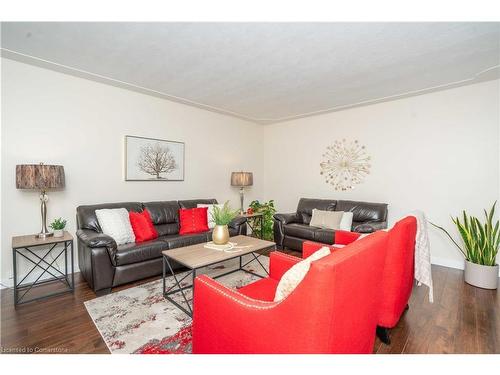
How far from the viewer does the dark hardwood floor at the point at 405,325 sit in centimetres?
176

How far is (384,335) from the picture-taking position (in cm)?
181

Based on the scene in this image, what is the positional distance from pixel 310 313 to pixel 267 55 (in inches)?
95.9

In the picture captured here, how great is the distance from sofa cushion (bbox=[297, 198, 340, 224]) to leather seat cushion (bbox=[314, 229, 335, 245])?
2.24ft

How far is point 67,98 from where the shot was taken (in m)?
3.06

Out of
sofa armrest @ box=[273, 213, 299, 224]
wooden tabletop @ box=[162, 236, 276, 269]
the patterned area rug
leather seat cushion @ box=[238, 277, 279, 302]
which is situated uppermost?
sofa armrest @ box=[273, 213, 299, 224]

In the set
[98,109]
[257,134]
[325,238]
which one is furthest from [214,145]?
[325,238]

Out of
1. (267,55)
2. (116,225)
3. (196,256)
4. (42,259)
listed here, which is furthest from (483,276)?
(42,259)

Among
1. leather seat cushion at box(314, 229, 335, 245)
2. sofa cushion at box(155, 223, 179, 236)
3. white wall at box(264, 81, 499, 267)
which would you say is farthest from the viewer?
leather seat cushion at box(314, 229, 335, 245)

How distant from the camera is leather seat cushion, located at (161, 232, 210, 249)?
3.04 metres

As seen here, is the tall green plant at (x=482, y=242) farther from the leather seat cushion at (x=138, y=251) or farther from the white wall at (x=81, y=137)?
the white wall at (x=81, y=137)

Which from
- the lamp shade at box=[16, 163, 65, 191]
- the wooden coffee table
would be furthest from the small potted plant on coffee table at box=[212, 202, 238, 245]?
the lamp shade at box=[16, 163, 65, 191]

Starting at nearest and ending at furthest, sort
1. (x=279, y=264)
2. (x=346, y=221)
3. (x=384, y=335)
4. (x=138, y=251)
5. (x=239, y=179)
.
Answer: (x=384, y=335) → (x=279, y=264) → (x=138, y=251) → (x=346, y=221) → (x=239, y=179)

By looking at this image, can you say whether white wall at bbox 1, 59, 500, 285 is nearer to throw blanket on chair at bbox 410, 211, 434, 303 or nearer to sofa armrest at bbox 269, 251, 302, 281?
throw blanket on chair at bbox 410, 211, 434, 303

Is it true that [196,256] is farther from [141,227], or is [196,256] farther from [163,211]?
[163,211]
